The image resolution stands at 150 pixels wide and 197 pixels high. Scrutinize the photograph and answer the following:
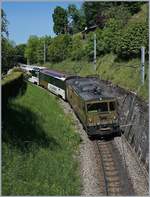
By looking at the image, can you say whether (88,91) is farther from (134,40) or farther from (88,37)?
(88,37)

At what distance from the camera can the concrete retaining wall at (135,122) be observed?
28.2 metres

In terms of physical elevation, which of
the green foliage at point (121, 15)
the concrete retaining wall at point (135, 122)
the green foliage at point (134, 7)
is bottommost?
the concrete retaining wall at point (135, 122)

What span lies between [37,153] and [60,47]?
184 ft

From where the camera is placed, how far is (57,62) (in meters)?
82.4

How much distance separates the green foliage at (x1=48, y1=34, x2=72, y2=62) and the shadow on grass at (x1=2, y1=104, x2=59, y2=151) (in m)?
46.9

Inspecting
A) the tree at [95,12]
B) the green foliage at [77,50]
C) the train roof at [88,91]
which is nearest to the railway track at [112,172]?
the train roof at [88,91]

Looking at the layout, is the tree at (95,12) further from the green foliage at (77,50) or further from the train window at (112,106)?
the train window at (112,106)

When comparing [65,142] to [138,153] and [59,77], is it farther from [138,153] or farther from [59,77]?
[59,77]

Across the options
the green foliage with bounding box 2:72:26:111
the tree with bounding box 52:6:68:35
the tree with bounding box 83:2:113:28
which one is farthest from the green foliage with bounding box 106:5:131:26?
the green foliage with bounding box 2:72:26:111

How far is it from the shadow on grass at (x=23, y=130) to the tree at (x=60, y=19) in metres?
61.9

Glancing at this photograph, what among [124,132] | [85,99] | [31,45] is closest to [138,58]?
[124,132]

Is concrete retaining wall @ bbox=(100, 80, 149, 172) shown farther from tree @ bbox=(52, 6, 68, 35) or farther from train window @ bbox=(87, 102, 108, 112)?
tree @ bbox=(52, 6, 68, 35)

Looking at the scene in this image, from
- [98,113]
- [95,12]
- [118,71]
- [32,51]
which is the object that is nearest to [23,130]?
[98,113]

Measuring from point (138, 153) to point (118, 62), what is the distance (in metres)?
26.6
